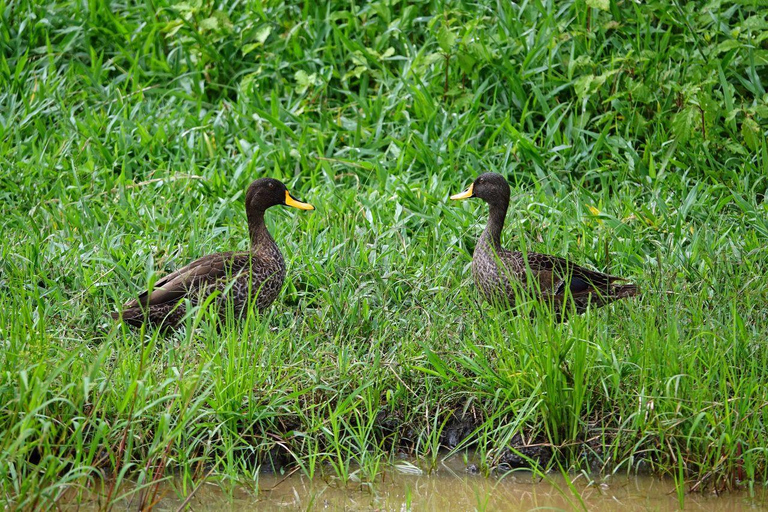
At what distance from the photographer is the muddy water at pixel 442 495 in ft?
13.9

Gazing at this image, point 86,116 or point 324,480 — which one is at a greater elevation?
point 86,116

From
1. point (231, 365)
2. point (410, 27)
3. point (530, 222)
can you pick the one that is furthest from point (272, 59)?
point (231, 365)

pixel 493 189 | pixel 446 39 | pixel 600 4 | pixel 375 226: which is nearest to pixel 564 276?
pixel 493 189

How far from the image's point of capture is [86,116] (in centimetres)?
796

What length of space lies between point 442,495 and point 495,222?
7.21ft

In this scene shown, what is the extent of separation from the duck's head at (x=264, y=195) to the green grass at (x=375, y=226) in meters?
0.35

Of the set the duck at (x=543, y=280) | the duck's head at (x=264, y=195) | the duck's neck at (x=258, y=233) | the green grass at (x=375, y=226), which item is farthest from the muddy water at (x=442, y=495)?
the duck's head at (x=264, y=195)

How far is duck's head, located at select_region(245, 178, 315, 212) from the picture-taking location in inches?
244

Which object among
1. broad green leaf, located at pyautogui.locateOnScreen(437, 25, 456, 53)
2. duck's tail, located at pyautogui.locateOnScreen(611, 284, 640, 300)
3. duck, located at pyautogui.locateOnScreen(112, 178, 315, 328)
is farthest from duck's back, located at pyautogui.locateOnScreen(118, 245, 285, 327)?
broad green leaf, located at pyautogui.locateOnScreen(437, 25, 456, 53)

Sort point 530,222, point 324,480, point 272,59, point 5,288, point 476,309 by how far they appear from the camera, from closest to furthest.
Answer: point 324,480 → point 476,309 → point 5,288 → point 530,222 → point 272,59

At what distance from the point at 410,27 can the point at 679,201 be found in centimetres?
273

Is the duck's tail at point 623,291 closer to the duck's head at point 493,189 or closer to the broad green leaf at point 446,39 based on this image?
the duck's head at point 493,189

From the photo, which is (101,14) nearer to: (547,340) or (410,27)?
(410,27)

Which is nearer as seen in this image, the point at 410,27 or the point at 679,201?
the point at 679,201
